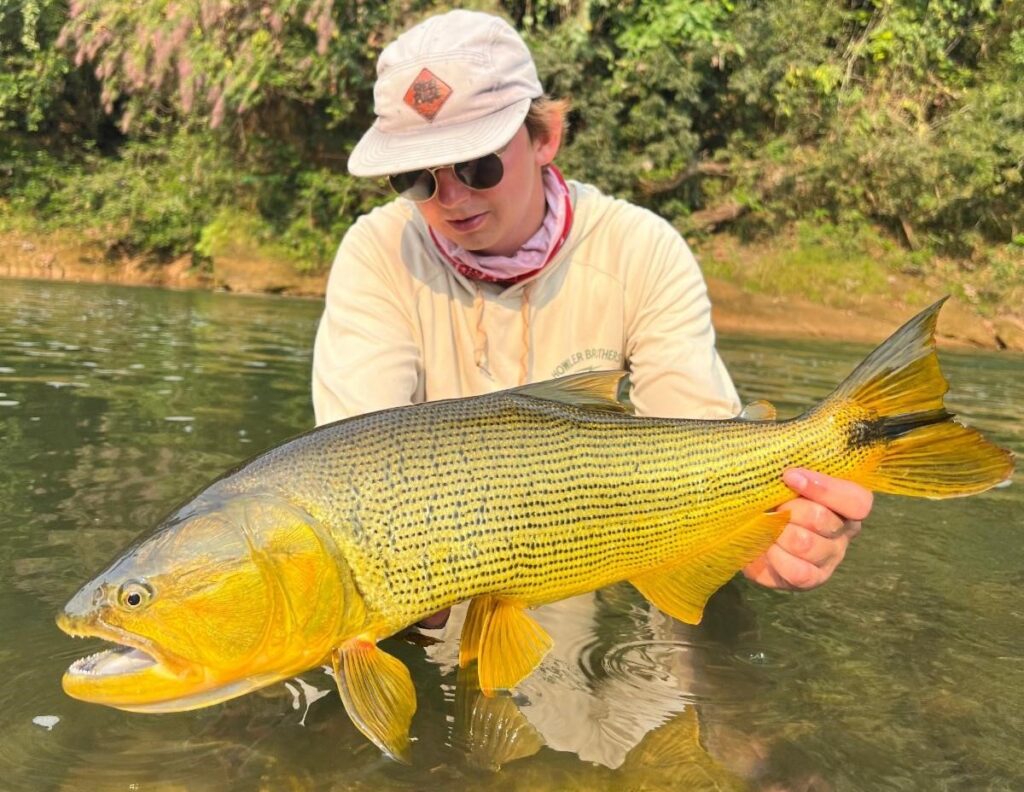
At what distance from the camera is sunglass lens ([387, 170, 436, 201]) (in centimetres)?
267

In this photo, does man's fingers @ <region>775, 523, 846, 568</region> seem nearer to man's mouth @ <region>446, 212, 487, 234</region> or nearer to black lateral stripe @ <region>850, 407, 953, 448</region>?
black lateral stripe @ <region>850, 407, 953, 448</region>

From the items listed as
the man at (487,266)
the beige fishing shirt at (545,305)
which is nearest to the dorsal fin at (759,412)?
the man at (487,266)

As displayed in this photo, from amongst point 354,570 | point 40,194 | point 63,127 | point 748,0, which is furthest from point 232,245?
point 354,570

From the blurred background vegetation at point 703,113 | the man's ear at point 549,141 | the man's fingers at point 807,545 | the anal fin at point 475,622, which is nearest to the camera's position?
the anal fin at point 475,622

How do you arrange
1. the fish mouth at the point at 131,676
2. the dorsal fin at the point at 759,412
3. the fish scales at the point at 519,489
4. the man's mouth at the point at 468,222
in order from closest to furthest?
the fish mouth at the point at 131,676, the fish scales at the point at 519,489, the dorsal fin at the point at 759,412, the man's mouth at the point at 468,222

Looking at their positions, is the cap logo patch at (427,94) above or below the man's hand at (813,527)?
above

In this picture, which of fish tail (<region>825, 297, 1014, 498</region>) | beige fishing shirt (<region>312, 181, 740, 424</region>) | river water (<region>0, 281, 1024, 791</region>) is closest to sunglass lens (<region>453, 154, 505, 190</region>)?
beige fishing shirt (<region>312, 181, 740, 424</region>)

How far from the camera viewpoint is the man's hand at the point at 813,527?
2146 mm

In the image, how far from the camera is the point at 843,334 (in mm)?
14727

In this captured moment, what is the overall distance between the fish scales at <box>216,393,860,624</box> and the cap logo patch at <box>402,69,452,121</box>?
1.04 meters

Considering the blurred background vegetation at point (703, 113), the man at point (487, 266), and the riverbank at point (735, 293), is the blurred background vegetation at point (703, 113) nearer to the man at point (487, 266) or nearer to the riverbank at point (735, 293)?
the riverbank at point (735, 293)

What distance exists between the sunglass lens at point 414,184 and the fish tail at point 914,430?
4.17 feet

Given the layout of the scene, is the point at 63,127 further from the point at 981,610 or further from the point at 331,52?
the point at 981,610

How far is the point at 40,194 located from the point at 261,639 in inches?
853
